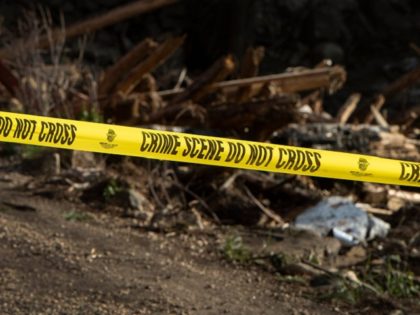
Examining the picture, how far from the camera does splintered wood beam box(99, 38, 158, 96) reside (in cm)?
1034

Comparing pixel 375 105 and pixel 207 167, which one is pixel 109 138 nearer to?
pixel 207 167

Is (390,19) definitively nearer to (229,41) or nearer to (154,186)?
(229,41)

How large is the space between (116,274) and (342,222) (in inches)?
92.3

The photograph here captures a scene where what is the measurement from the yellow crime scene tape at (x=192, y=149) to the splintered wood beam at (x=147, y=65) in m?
5.53

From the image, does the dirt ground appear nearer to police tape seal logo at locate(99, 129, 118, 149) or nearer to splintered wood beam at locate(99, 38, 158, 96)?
police tape seal logo at locate(99, 129, 118, 149)

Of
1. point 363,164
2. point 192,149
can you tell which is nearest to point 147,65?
point 363,164

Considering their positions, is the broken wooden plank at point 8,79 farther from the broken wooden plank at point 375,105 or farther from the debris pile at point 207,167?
the broken wooden plank at point 375,105

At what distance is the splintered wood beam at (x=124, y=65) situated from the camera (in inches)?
407

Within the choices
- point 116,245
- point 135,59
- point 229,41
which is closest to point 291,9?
point 229,41

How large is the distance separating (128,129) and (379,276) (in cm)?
243

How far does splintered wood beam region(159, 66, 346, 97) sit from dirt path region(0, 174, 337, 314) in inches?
137

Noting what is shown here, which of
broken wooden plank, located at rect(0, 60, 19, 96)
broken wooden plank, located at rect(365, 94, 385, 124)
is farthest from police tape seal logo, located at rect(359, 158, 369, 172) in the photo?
broken wooden plank, located at rect(365, 94, 385, 124)

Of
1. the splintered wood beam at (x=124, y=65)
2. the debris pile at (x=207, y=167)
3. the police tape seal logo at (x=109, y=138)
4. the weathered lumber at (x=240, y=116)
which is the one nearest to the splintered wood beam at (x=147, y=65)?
the debris pile at (x=207, y=167)

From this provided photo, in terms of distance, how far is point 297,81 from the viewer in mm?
10953
